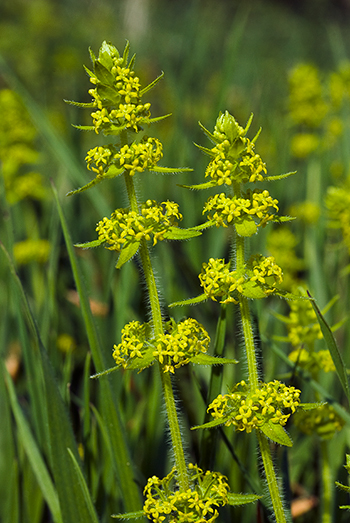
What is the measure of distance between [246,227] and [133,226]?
0.22 meters

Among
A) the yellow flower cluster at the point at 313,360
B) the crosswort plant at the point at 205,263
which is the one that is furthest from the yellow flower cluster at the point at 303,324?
the crosswort plant at the point at 205,263

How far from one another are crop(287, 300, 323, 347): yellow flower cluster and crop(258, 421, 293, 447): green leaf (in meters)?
0.56

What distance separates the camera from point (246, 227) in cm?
101

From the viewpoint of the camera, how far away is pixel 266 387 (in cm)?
105

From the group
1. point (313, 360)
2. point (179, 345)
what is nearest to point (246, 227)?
point (179, 345)

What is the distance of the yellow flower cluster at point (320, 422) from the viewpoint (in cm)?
146

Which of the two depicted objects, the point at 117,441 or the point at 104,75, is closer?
the point at 104,75

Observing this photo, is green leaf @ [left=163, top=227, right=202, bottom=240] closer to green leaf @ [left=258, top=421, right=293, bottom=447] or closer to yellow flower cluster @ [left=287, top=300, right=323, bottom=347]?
green leaf @ [left=258, top=421, right=293, bottom=447]

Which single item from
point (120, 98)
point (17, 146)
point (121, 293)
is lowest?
point (121, 293)

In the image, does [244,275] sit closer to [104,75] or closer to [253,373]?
[253,373]

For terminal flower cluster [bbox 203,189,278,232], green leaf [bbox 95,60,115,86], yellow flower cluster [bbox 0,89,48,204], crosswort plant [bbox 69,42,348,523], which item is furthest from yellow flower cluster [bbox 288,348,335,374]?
yellow flower cluster [bbox 0,89,48,204]

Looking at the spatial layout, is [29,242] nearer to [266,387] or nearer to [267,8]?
[266,387]

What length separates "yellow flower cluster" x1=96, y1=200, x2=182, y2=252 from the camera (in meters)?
1.04

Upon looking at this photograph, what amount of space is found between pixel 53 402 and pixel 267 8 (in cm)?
3053
